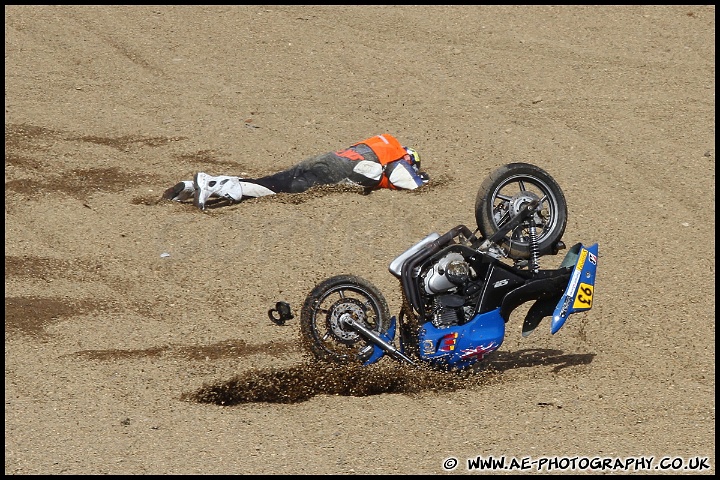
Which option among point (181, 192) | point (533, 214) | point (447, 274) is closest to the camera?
point (447, 274)

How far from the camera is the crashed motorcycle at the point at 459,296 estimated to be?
23.4 ft

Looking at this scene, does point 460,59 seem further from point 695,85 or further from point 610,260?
point 610,260

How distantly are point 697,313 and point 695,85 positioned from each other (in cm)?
653

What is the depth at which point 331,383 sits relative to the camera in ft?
23.5

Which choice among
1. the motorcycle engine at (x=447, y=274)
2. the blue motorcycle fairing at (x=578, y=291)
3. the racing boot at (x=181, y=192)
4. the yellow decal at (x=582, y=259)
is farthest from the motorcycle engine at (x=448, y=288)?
the racing boot at (x=181, y=192)

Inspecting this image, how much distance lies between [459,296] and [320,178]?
422 cm

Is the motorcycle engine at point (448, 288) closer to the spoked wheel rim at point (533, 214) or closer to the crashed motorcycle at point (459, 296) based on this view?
the crashed motorcycle at point (459, 296)

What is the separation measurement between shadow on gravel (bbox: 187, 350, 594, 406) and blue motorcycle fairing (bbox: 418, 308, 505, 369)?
13 cm

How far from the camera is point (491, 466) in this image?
237 inches

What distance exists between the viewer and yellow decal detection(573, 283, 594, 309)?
712cm

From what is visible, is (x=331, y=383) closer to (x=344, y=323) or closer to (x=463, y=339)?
(x=344, y=323)

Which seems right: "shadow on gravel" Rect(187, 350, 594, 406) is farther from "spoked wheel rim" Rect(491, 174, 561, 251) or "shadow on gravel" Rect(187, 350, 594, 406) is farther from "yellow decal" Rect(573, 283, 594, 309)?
"spoked wheel rim" Rect(491, 174, 561, 251)

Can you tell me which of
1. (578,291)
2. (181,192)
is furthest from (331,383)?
(181,192)

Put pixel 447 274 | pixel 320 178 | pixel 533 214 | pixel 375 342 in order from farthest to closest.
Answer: pixel 320 178, pixel 533 214, pixel 375 342, pixel 447 274
